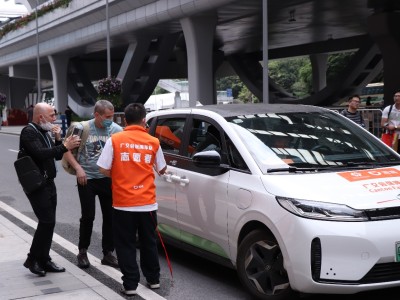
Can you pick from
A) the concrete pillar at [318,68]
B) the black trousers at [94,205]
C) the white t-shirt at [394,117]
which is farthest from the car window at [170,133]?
the concrete pillar at [318,68]

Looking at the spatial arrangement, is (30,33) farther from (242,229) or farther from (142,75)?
(242,229)

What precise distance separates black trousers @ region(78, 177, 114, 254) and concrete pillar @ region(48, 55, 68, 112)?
39.6m

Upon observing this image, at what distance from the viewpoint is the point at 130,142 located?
5.05 m

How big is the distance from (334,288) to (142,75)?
33701 mm

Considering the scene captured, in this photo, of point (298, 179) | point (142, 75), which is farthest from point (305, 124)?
point (142, 75)

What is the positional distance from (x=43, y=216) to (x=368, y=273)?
3.16 meters

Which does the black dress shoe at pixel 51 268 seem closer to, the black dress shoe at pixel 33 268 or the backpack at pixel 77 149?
the black dress shoe at pixel 33 268

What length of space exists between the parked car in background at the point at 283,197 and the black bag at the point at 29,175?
1396 mm

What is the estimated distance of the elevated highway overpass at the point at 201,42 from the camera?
81.1ft

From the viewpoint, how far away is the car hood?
14.3 ft

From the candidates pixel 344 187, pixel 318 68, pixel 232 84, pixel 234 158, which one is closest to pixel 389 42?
pixel 234 158

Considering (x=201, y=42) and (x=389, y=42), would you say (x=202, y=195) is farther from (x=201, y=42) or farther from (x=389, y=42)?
(x=201, y=42)

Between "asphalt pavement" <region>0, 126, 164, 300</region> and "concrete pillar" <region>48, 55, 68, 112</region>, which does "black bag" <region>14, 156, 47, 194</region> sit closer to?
"asphalt pavement" <region>0, 126, 164, 300</region>

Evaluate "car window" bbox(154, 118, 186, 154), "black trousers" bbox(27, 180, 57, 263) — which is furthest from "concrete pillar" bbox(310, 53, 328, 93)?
"black trousers" bbox(27, 180, 57, 263)
